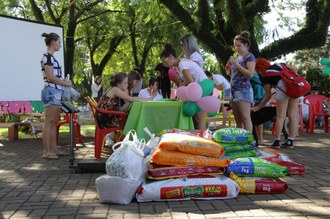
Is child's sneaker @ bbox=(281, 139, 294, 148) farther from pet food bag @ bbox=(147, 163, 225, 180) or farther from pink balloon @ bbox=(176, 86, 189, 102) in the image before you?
pet food bag @ bbox=(147, 163, 225, 180)

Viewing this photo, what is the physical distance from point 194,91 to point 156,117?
0.79m

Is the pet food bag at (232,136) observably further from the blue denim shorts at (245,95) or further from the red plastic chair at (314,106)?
the red plastic chair at (314,106)

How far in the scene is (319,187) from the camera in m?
4.30

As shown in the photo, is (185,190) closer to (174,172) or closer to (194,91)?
(174,172)

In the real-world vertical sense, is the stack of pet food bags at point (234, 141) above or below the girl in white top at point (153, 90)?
below

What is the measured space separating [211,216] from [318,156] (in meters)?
3.94

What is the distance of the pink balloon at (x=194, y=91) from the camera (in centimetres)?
545

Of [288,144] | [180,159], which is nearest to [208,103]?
[180,159]

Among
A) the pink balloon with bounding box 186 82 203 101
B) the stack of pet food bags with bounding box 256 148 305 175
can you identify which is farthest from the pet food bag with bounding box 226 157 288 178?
the pink balloon with bounding box 186 82 203 101

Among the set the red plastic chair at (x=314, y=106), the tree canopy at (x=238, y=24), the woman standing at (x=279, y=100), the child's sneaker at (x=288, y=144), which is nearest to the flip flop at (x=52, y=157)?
the woman standing at (x=279, y=100)

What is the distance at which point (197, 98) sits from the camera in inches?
219

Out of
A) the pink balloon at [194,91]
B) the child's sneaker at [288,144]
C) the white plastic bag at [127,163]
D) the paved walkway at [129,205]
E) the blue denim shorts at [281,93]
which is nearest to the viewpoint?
the paved walkway at [129,205]

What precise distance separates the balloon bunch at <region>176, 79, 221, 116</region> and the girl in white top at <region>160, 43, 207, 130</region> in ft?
0.77

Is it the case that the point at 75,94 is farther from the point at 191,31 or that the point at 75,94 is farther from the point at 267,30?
the point at 267,30
